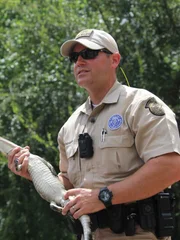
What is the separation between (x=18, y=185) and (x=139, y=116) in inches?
175

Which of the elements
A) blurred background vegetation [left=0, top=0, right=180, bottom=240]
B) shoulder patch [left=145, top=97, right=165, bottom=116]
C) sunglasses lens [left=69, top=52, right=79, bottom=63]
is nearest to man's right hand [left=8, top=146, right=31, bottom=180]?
sunglasses lens [left=69, top=52, right=79, bottom=63]

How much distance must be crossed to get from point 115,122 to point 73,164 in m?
0.40

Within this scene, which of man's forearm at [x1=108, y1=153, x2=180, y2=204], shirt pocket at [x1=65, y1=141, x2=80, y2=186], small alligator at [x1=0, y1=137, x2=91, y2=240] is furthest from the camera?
shirt pocket at [x1=65, y1=141, x2=80, y2=186]

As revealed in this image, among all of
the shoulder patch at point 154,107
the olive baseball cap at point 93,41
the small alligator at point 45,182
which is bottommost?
the small alligator at point 45,182

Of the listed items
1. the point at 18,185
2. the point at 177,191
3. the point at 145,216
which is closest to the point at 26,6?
the point at 18,185

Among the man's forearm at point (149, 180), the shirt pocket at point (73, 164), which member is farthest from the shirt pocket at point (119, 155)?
the shirt pocket at point (73, 164)

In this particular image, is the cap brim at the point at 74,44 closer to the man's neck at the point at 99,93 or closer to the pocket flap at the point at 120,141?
the man's neck at the point at 99,93

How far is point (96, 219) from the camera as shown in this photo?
3623 millimetres

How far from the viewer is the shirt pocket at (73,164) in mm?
3824

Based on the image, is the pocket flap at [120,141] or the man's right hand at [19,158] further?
the man's right hand at [19,158]

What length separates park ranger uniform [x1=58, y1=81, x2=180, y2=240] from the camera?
138 inches

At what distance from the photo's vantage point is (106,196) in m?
3.47

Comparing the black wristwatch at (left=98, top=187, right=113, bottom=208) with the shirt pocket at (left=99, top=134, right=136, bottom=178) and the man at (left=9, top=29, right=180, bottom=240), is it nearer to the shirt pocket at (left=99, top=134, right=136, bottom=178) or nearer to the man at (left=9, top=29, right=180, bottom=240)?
the man at (left=9, top=29, right=180, bottom=240)

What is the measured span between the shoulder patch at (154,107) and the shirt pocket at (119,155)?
18cm
